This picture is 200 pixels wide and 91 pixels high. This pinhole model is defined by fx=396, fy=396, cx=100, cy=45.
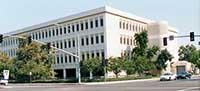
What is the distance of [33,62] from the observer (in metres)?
74.2

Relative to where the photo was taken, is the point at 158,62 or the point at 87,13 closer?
the point at 87,13

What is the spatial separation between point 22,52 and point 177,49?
173 feet

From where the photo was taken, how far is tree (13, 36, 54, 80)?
73.1 m

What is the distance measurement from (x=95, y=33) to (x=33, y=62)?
15.1 m

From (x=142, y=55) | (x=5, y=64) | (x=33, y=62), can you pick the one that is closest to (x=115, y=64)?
(x=33, y=62)

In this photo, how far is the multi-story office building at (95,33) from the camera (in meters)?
80.7

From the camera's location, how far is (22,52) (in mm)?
77000

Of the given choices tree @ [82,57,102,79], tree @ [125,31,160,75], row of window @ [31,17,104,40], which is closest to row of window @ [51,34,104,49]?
row of window @ [31,17,104,40]

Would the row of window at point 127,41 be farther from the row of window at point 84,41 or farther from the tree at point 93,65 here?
the tree at point 93,65

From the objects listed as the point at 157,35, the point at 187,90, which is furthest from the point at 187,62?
the point at 187,90

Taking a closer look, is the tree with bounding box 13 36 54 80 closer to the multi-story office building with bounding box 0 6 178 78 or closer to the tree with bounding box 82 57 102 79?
the tree with bounding box 82 57 102 79

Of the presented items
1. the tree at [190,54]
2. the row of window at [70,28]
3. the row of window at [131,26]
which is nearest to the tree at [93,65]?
the row of window at [70,28]

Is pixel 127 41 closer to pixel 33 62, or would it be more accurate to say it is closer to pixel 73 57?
pixel 73 57

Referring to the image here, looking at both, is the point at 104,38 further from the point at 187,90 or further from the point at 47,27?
the point at 187,90
